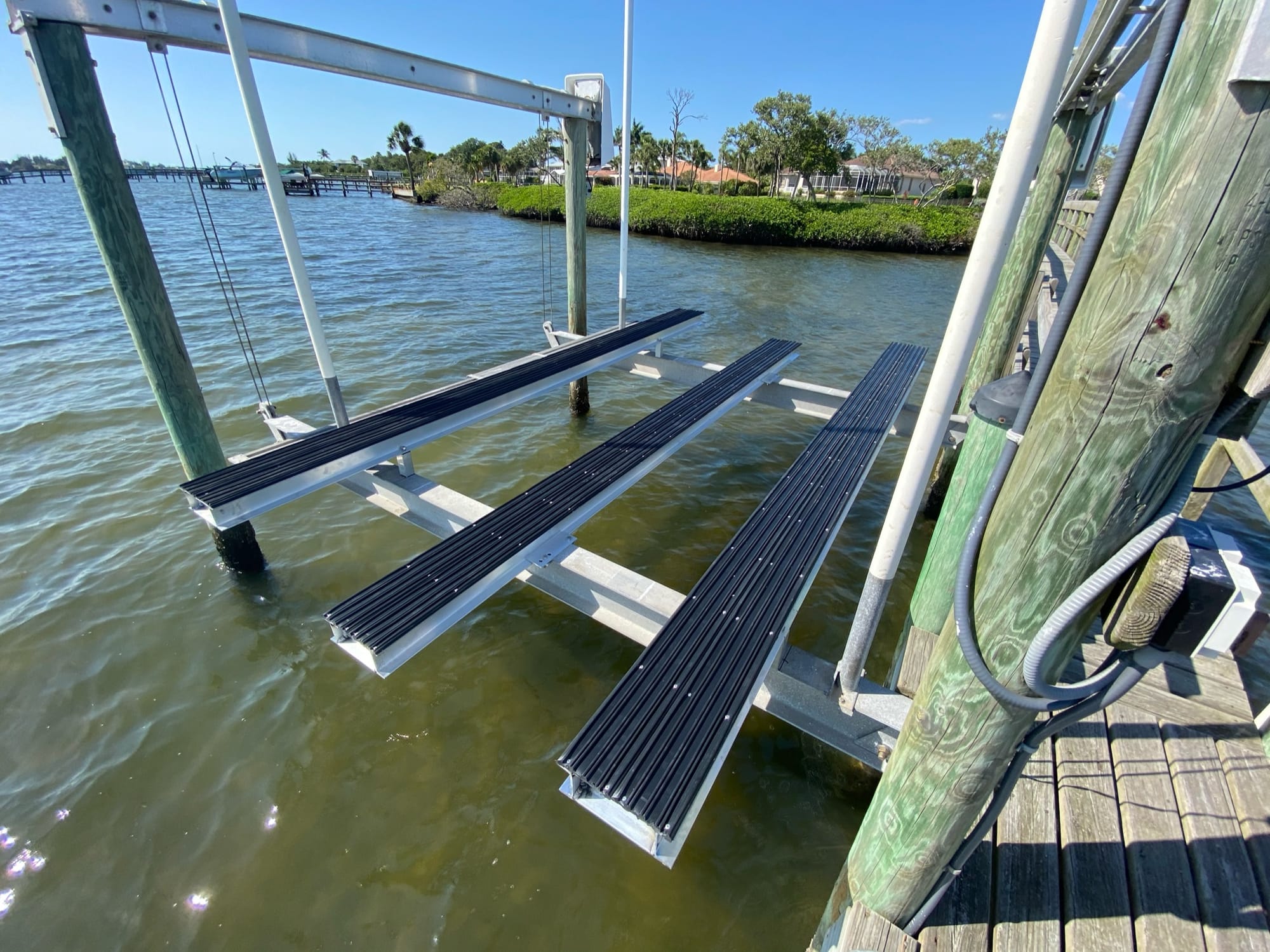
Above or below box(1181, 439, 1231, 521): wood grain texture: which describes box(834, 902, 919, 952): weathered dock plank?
below

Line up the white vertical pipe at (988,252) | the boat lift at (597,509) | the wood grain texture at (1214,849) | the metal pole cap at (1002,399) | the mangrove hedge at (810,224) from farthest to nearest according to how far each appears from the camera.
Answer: the mangrove hedge at (810,224) → the boat lift at (597,509) → the wood grain texture at (1214,849) → the metal pole cap at (1002,399) → the white vertical pipe at (988,252)

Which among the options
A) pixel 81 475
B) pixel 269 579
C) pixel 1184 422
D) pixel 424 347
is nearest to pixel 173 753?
pixel 269 579

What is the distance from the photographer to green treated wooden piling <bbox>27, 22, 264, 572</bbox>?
330 cm

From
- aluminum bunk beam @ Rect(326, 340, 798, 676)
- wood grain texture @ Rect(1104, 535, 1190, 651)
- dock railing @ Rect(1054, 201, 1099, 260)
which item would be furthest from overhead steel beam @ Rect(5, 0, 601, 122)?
dock railing @ Rect(1054, 201, 1099, 260)

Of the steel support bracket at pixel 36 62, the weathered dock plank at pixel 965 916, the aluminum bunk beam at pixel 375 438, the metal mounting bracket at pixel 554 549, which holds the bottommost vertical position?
the weathered dock plank at pixel 965 916

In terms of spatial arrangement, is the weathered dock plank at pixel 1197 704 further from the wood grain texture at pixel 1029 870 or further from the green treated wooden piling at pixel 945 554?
the green treated wooden piling at pixel 945 554

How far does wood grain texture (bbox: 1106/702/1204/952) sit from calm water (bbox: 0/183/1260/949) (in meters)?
1.39

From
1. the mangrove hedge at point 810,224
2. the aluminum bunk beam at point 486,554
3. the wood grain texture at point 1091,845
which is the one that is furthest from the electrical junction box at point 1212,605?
the mangrove hedge at point 810,224

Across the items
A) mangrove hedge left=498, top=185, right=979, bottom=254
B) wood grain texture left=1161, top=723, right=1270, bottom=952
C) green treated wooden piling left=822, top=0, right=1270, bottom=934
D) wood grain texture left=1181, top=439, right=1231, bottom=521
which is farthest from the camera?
mangrove hedge left=498, top=185, right=979, bottom=254

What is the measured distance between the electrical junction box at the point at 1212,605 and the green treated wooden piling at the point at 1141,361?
144mm

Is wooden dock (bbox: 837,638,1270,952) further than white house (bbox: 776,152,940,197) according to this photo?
No

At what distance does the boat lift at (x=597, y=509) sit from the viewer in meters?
2.26

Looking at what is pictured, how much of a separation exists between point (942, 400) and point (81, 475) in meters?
8.72

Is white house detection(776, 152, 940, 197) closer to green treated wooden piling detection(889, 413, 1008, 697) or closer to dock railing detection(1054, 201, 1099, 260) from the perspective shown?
dock railing detection(1054, 201, 1099, 260)
